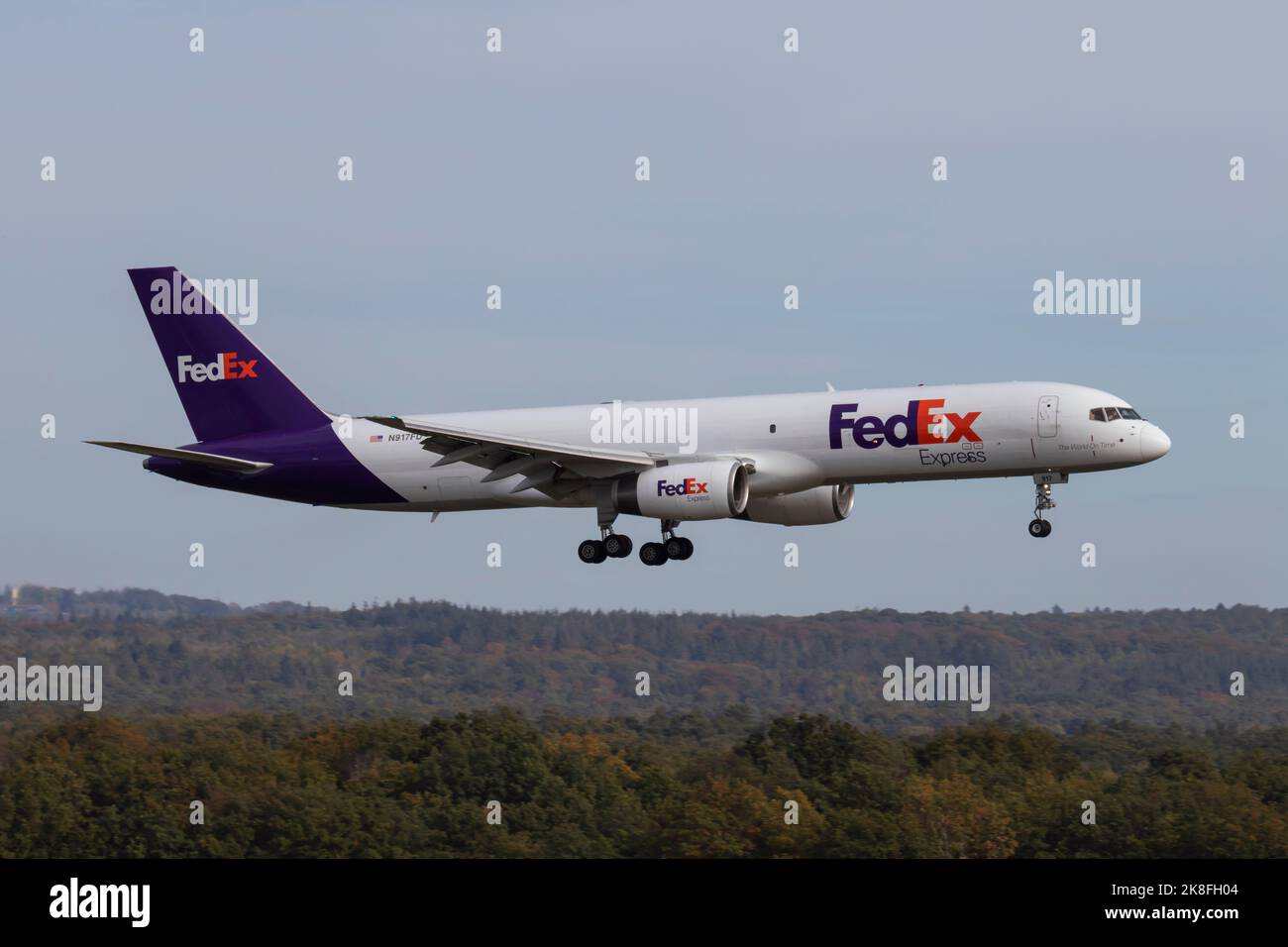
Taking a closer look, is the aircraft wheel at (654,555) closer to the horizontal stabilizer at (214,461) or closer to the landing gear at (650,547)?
the landing gear at (650,547)

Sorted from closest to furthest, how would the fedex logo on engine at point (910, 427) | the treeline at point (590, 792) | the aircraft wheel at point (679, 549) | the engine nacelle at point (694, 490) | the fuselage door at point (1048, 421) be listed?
the fuselage door at point (1048, 421) < the fedex logo on engine at point (910, 427) < the engine nacelle at point (694, 490) < the aircraft wheel at point (679, 549) < the treeline at point (590, 792)

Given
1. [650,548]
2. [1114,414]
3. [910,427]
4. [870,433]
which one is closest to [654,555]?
[650,548]

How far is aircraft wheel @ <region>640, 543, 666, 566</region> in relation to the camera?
53.4 m

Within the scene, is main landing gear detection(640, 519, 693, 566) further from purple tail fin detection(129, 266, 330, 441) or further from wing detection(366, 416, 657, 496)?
purple tail fin detection(129, 266, 330, 441)

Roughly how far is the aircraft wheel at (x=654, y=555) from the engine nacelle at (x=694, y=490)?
203 centimetres

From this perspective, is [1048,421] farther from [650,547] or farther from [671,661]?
[671,661]

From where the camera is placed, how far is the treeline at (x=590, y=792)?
280 ft

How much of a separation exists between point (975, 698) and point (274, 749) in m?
51.8

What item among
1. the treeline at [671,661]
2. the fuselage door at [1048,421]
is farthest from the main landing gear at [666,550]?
the treeline at [671,661]

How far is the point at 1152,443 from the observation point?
48.9 m

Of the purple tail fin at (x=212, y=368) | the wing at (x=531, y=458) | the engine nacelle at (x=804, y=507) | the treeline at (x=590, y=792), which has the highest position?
the purple tail fin at (x=212, y=368)

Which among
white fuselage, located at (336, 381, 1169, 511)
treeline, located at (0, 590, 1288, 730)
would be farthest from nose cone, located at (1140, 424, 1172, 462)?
treeline, located at (0, 590, 1288, 730)

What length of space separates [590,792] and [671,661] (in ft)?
115

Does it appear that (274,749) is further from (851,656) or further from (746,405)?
(746,405)
